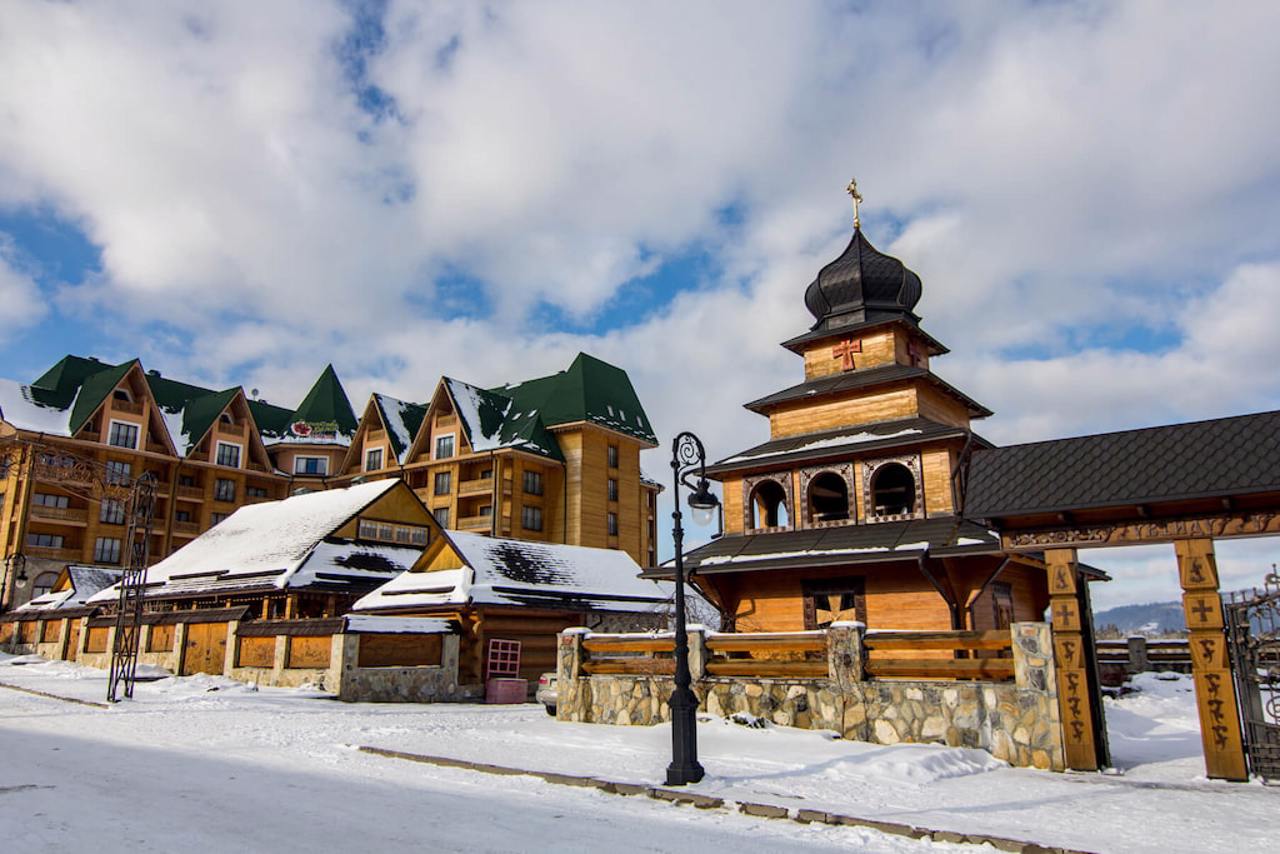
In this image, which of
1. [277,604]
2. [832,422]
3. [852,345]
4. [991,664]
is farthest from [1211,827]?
[277,604]

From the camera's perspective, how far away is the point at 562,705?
19.0 m

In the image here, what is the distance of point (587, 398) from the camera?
59.1m

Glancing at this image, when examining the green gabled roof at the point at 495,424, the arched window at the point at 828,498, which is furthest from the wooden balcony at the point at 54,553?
the arched window at the point at 828,498

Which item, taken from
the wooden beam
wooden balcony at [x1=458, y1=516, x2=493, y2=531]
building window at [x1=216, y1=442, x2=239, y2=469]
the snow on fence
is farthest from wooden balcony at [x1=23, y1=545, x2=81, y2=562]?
the wooden beam

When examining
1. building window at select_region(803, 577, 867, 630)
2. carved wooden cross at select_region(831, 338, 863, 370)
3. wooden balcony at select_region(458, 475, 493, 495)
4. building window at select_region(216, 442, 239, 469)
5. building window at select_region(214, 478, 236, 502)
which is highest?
building window at select_region(216, 442, 239, 469)

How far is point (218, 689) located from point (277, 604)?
8910 mm

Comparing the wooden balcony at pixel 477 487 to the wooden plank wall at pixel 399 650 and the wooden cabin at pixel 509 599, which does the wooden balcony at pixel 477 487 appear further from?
the wooden plank wall at pixel 399 650

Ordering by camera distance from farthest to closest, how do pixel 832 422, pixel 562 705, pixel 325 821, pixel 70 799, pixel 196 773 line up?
pixel 832 422
pixel 562 705
pixel 196 773
pixel 70 799
pixel 325 821

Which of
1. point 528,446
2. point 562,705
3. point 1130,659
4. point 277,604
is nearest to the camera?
point 562,705

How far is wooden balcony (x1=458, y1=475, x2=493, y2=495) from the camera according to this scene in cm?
5600

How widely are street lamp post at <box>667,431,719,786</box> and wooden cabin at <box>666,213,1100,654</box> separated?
8674mm

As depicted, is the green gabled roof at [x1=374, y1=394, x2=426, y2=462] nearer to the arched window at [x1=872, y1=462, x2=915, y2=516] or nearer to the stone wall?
the arched window at [x1=872, y1=462, x2=915, y2=516]

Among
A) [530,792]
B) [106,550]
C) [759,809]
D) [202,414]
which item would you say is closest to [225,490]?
[202,414]

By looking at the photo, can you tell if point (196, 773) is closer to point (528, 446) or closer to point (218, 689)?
point (218, 689)
